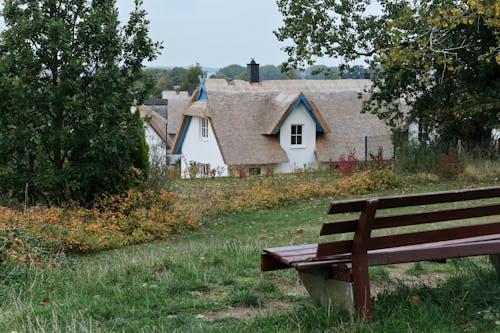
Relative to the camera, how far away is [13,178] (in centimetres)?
1406

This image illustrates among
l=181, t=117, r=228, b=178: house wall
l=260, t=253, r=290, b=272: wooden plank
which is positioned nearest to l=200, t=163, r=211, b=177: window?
l=181, t=117, r=228, b=178: house wall

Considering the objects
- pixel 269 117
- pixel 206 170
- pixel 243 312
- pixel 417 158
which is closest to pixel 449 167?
pixel 417 158

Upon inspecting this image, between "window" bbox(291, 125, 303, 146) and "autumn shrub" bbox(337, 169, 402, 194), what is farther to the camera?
"window" bbox(291, 125, 303, 146)

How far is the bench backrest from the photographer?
454 cm

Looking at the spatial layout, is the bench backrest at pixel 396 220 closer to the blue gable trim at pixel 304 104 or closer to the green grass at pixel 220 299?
the green grass at pixel 220 299

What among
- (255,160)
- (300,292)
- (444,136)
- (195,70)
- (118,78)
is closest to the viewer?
(300,292)

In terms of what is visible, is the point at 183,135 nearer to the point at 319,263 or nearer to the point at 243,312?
the point at 243,312

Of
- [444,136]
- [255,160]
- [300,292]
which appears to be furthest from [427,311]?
[255,160]

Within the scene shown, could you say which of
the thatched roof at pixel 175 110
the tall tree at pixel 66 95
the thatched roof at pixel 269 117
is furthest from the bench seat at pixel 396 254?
the thatched roof at pixel 175 110

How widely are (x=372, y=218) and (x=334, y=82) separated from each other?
3929 cm

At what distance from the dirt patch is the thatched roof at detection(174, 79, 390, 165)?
32883 mm

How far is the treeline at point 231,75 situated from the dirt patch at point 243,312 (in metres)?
9.94

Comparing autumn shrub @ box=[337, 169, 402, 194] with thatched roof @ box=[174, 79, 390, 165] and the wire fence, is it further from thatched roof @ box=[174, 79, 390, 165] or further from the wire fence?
thatched roof @ box=[174, 79, 390, 165]

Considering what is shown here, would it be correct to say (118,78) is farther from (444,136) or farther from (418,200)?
(444,136)
